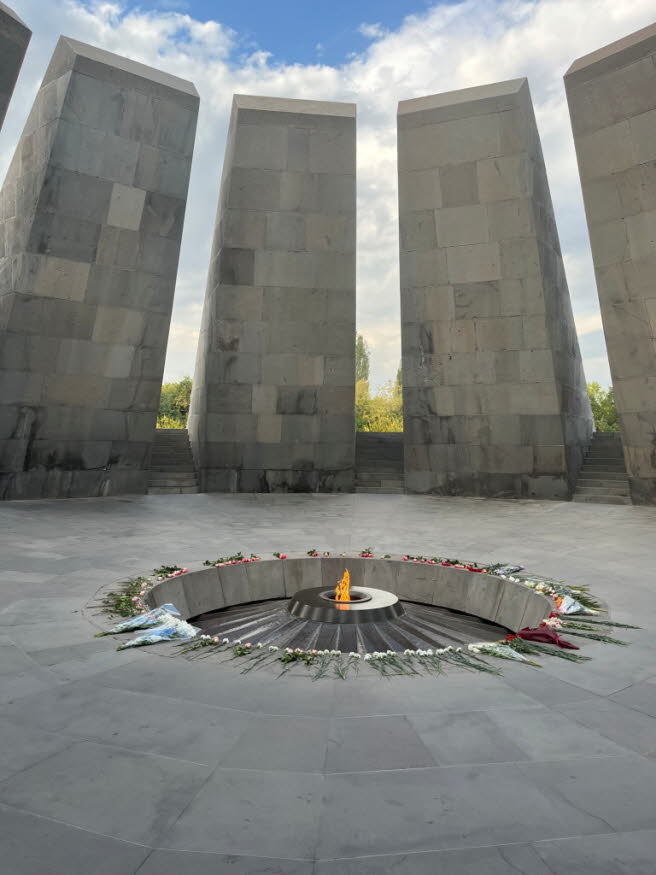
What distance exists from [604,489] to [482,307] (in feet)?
20.4

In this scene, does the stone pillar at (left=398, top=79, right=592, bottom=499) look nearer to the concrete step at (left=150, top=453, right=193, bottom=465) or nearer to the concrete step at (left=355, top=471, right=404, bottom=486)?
the concrete step at (left=355, top=471, right=404, bottom=486)

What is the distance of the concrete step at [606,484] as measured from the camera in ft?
52.0

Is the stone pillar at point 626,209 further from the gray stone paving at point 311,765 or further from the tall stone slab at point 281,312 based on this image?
the gray stone paving at point 311,765

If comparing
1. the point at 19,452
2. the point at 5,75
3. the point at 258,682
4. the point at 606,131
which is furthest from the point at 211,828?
the point at 606,131

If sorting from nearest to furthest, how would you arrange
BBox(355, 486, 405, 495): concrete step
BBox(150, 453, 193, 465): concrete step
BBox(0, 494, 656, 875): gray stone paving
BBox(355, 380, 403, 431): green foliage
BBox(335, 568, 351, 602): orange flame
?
BBox(0, 494, 656, 875): gray stone paving < BBox(335, 568, 351, 602): orange flame < BBox(355, 486, 405, 495): concrete step < BBox(150, 453, 193, 465): concrete step < BBox(355, 380, 403, 431): green foliage

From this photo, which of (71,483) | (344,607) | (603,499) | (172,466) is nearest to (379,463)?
(172,466)

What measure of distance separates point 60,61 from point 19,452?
9.91m

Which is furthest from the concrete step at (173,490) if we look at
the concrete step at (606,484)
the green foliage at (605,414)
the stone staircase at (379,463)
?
the green foliage at (605,414)

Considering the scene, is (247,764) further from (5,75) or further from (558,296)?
(558,296)

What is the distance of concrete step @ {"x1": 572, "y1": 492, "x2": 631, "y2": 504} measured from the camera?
1525 centimetres

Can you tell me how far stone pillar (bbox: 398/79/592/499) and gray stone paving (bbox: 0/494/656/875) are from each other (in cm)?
1152

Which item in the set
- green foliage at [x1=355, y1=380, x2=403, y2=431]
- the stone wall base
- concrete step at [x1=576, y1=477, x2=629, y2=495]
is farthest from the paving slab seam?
green foliage at [x1=355, y1=380, x2=403, y2=431]

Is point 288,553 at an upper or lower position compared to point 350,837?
upper

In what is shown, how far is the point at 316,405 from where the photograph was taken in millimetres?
17062
